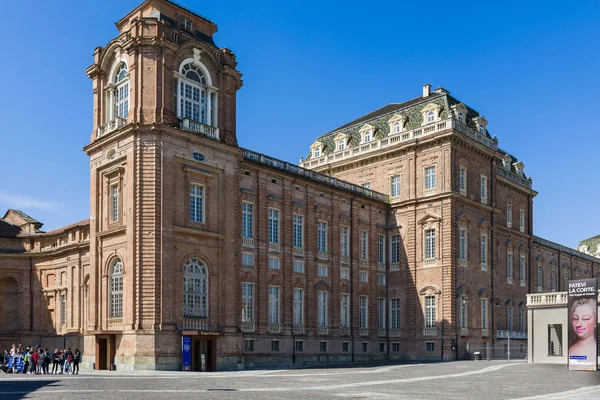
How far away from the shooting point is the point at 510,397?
2650 centimetres

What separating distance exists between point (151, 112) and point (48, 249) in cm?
2358

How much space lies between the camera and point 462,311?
62656 millimetres

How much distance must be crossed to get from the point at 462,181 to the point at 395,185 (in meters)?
6.12

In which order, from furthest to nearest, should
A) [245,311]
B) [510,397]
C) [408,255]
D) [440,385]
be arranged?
[408,255]
[245,311]
[440,385]
[510,397]

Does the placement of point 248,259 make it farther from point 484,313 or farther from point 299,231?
point 484,313

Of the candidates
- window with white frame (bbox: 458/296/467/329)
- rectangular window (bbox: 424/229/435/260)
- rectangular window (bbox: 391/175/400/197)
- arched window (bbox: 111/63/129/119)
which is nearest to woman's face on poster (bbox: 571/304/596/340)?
window with white frame (bbox: 458/296/467/329)

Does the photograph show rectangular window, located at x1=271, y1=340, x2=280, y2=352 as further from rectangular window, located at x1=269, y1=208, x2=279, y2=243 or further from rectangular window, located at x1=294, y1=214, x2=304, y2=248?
rectangular window, located at x1=294, y1=214, x2=304, y2=248

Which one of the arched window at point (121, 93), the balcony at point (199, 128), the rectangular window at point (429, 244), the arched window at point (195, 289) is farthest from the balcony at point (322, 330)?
the arched window at point (121, 93)

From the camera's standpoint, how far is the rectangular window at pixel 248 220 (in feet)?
171

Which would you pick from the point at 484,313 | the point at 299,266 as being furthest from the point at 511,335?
the point at 299,266

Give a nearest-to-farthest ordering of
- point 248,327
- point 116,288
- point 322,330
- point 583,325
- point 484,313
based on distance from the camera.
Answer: point 583,325 < point 116,288 < point 248,327 < point 322,330 < point 484,313

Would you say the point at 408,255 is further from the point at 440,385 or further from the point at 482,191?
the point at 440,385

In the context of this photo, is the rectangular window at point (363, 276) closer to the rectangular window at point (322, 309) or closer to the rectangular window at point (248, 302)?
the rectangular window at point (322, 309)

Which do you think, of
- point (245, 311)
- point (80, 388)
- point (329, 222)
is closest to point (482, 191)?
point (329, 222)
